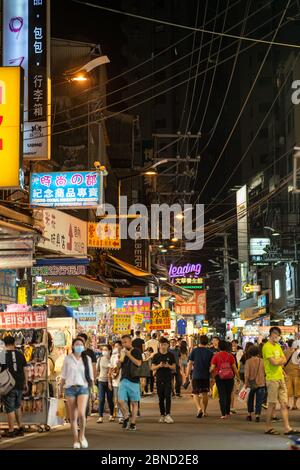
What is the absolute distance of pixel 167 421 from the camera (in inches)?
666

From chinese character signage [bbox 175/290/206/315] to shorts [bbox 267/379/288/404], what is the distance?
3870cm

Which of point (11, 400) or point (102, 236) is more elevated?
point (102, 236)

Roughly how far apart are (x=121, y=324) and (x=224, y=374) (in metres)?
10.5

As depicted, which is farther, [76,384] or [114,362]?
[114,362]

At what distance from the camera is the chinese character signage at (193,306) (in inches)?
2111

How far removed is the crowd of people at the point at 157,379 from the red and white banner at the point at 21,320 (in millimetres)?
907

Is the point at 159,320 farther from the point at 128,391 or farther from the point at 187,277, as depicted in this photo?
the point at 187,277

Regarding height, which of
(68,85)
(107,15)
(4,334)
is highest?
(107,15)

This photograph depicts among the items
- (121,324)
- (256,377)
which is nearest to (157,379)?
(256,377)

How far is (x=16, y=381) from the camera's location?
1420 cm

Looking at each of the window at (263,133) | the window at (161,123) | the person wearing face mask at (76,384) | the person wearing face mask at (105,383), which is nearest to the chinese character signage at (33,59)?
the person wearing face mask at (105,383)

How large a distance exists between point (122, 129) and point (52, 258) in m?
23.2
